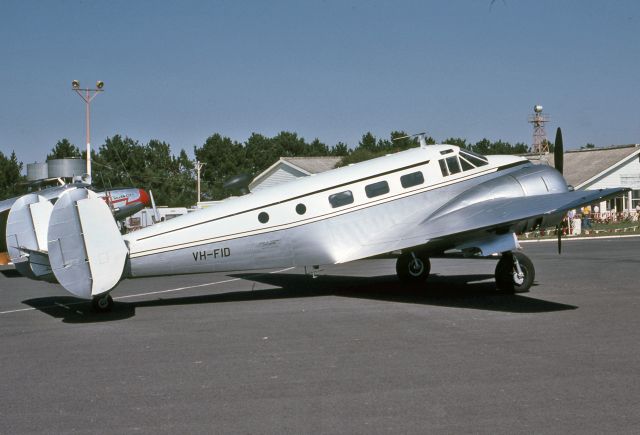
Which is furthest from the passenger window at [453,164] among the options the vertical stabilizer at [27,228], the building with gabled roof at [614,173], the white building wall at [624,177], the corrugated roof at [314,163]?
the white building wall at [624,177]

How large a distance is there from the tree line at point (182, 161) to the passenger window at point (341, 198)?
74.6 m

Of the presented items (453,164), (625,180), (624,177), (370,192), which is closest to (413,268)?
(453,164)

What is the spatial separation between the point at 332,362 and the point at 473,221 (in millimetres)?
5840

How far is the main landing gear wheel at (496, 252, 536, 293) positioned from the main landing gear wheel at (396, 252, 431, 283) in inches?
109

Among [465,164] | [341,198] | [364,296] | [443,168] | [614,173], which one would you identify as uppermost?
[614,173]

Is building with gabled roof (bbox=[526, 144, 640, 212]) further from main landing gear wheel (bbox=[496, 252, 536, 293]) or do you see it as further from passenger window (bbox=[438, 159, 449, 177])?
main landing gear wheel (bbox=[496, 252, 536, 293])

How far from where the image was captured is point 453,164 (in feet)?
52.2

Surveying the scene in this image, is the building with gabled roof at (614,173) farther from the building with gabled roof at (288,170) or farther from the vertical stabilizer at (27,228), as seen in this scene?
the vertical stabilizer at (27,228)

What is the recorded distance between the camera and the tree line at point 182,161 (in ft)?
312

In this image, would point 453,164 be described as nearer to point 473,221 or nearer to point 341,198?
point 473,221

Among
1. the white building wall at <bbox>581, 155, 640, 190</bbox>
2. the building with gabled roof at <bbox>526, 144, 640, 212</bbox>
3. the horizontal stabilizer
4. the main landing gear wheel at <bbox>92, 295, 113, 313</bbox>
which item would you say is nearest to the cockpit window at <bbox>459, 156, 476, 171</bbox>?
the horizontal stabilizer

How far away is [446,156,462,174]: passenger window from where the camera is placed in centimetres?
1585

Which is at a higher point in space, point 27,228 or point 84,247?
point 27,228

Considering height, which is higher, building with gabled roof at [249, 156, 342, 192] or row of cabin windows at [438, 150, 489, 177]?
building with gabled roof at [249, 156, 342, 192]
